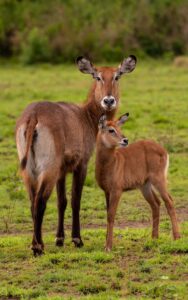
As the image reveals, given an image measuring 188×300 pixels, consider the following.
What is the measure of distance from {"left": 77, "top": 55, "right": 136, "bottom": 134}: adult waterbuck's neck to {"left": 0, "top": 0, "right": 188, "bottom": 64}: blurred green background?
2074 centimetres

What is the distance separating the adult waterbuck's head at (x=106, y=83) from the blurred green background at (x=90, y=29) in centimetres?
2077

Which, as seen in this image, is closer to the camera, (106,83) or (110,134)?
(110,134)

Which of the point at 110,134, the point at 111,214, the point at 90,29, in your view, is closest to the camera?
the point at 111,214

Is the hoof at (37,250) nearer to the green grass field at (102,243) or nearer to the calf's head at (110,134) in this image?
the green grass field at (102,243)

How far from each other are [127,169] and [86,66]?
5.08 feet

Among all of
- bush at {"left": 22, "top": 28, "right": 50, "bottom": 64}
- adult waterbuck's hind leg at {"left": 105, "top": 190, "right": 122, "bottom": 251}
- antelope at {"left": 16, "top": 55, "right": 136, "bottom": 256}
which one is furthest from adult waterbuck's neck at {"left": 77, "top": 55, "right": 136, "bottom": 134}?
bush at {"left": 22, "top": 28, "right": 50, "bottom": 64}

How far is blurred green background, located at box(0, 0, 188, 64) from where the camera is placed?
1241 inches

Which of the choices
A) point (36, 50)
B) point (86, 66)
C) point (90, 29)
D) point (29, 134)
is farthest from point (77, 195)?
point (90, 29)

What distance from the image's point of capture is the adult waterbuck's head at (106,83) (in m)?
9.93

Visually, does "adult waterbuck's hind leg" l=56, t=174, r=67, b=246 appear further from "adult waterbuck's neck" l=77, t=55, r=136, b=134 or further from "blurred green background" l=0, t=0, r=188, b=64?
"blurred green background" l=0, t=0, r=188, b=64

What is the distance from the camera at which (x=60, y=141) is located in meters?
8.97

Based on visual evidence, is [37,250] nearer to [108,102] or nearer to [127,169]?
[127,169]

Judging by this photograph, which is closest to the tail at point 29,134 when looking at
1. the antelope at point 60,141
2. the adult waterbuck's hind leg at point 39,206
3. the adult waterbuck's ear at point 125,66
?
the antelope at point 60,141

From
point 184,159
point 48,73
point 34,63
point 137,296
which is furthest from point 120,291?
point 34,63
